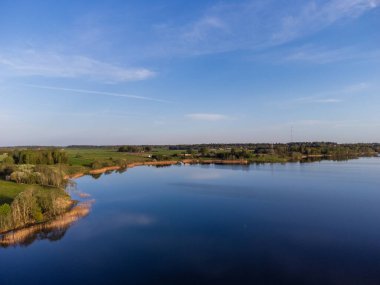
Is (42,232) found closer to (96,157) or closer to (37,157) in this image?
(37,157)

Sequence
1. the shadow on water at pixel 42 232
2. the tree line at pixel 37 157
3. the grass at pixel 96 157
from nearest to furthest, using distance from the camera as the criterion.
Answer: the shadow on water at pixel 42 232, the tree line at pixel 37 157, the grass at pixel 96 157

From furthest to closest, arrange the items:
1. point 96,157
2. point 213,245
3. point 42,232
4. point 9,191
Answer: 1. point 96,157
2. point 9,191
3. point 42,232
4. point 213,245

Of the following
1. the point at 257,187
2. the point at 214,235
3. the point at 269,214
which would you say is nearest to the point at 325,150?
the point at 257,187

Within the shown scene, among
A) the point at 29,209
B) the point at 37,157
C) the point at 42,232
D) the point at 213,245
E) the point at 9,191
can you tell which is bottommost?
the point at 213,245

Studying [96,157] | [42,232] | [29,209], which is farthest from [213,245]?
[96,157]

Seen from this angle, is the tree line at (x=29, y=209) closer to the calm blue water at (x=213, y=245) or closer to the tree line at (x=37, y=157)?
the calm blue water at (x=213, y=245)

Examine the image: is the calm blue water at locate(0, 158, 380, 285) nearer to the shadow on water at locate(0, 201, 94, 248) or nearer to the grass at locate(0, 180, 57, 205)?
the shadow on water at locate(0, 201, 94, 248)

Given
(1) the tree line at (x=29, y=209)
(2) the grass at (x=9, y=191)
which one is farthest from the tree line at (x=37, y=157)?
(1) the tree line at (x=29, y=209)

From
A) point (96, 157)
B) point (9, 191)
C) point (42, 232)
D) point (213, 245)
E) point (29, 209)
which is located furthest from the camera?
→ point (96, 157)

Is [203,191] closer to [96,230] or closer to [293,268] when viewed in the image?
[96,230]
